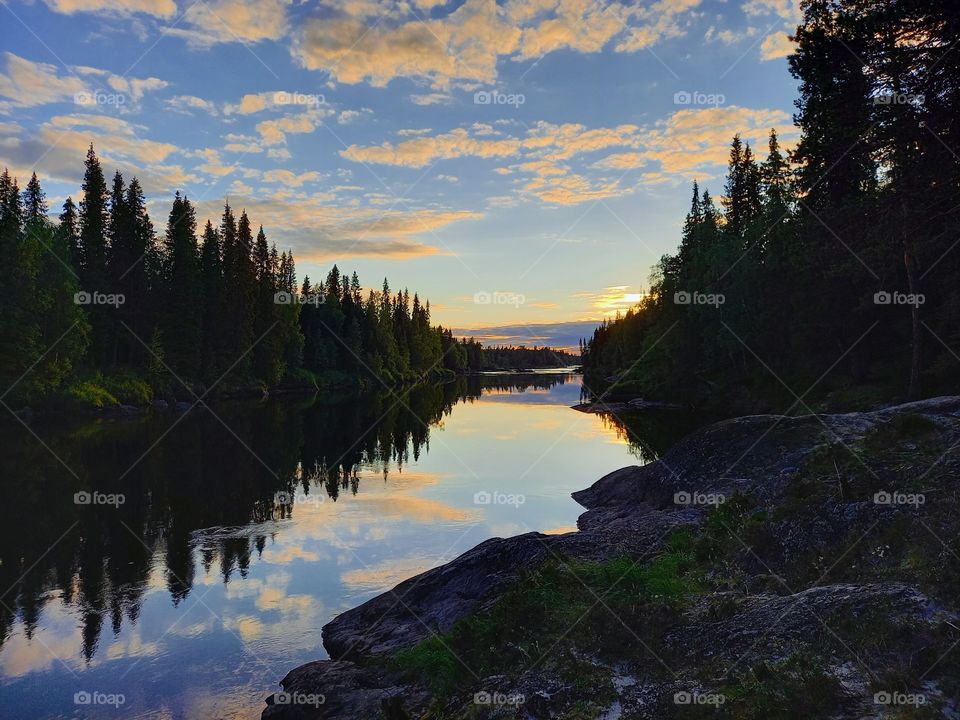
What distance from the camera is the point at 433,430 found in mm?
50000

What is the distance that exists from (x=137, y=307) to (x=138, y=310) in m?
0.34

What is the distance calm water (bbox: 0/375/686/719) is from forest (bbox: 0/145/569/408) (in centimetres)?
913

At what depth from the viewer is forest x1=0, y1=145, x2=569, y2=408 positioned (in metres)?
47.3

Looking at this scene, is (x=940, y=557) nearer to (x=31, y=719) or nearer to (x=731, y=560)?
(x=731, y=560)

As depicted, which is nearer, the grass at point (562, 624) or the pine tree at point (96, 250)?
the grass at point (562, 624)

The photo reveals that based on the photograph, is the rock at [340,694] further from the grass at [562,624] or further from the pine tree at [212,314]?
the pine tree at [212,314]

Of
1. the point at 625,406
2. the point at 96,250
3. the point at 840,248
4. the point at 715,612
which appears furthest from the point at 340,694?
the point at 96,250

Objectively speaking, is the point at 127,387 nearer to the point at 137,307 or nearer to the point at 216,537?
the point at 137,307

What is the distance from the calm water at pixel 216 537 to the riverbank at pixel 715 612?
2.28 meters

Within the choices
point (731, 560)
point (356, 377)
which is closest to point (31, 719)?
point (731, 560)

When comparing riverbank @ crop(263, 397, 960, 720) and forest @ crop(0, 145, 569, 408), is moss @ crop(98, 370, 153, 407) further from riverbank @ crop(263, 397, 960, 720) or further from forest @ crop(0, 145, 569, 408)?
riverbank @ crop(263, 397, 960, 720)

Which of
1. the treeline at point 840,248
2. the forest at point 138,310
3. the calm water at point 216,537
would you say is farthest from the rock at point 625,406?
the forest at point 138,310

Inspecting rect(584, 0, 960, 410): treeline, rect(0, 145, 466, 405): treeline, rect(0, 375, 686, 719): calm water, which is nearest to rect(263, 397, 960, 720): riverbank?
rect(0, 375, 686, 719): calm water

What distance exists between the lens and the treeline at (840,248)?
56.1 ft
